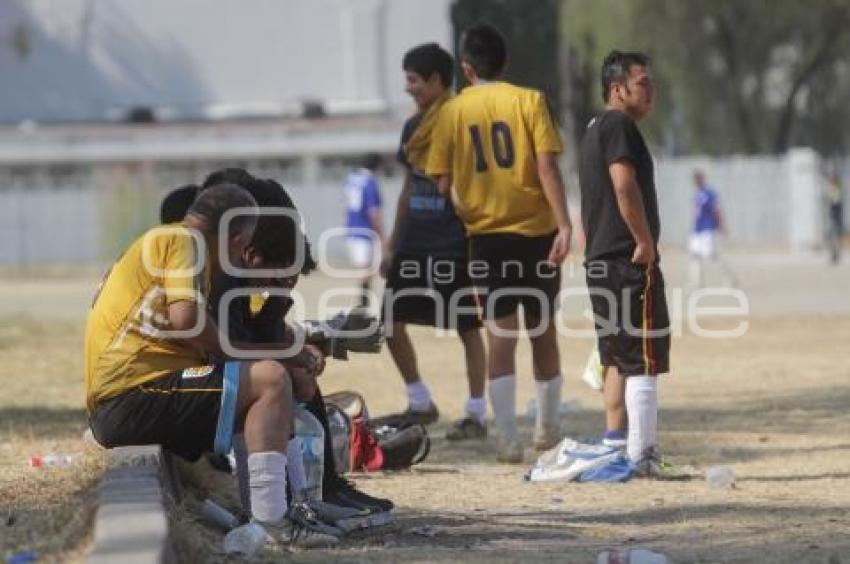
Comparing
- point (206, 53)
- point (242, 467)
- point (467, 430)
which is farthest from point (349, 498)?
point (206, 53)

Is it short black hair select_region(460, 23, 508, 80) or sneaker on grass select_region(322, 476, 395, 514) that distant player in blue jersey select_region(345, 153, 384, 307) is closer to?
short black hair select_region(460, 23, 508, 80)

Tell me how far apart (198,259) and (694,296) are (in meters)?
19.0

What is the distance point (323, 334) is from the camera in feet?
29.7

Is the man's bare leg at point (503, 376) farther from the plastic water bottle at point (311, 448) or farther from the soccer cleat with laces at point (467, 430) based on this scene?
the plastic water bottle at point (311, 448)

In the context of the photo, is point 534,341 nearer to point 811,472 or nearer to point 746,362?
point 811,472

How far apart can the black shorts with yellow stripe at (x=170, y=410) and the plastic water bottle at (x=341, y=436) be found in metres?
1.96

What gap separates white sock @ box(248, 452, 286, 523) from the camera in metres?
7.75

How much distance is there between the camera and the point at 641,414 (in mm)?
9883

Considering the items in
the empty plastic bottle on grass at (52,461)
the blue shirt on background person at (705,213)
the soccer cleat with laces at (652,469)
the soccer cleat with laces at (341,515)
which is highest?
the soccer cleat with laces at (341,515)

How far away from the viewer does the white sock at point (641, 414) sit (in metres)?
9.89

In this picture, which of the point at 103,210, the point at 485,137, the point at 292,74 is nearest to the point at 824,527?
the point at 485,137

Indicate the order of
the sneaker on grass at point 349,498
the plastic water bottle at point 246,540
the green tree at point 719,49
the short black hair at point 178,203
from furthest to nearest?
the green tree at point 719,49
the short black hair at point 178,203
the sneaker on grass at point 349,498
the plastic water bottle at point 246,540

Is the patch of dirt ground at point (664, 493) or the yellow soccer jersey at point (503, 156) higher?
the yellow soccer jersey at point (503, 156)

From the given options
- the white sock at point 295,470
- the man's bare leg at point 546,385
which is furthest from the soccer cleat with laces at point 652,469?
the white sock at point 295,470
